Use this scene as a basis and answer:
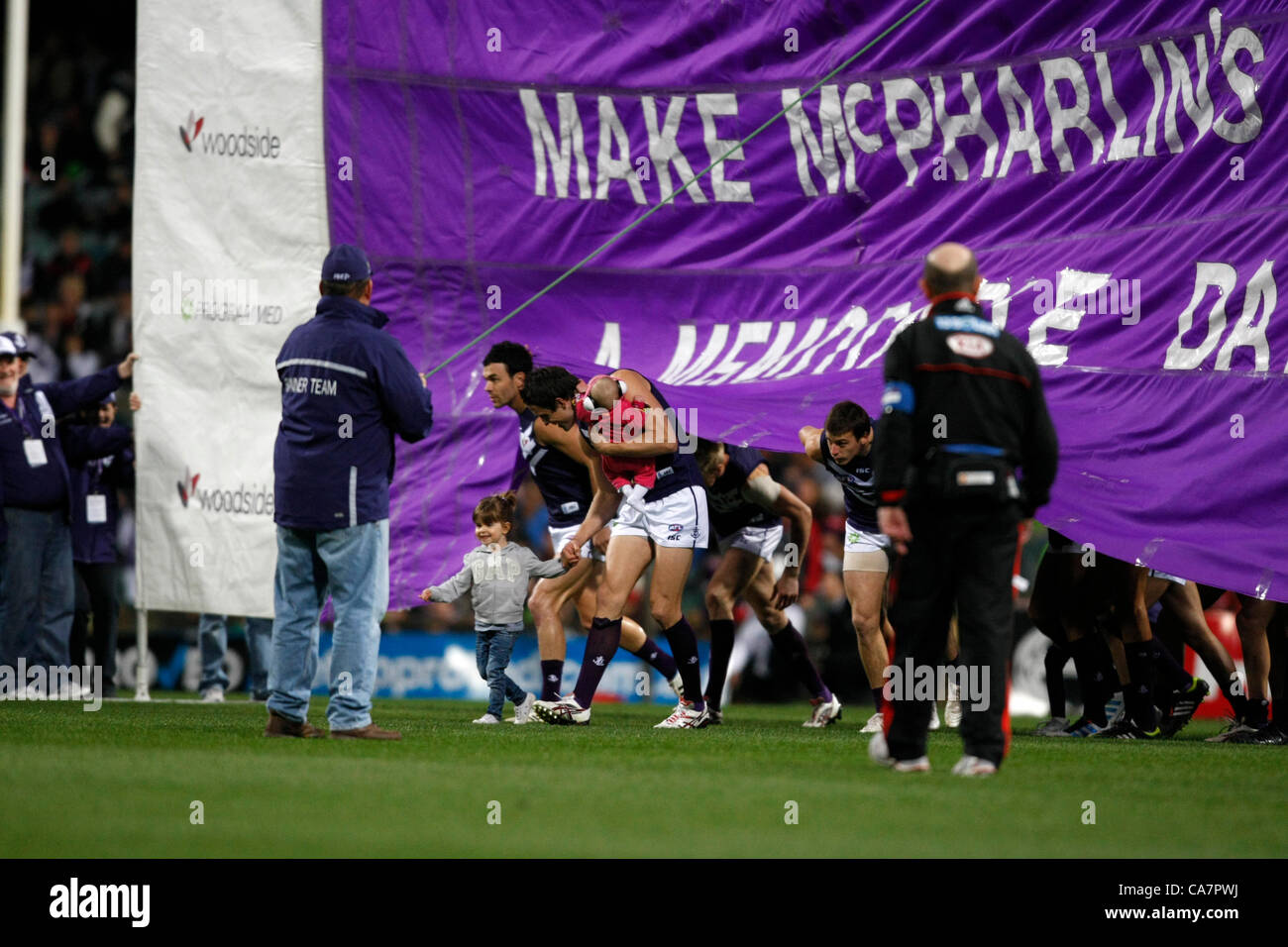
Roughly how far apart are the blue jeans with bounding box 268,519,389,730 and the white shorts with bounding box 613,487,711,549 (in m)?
2.23

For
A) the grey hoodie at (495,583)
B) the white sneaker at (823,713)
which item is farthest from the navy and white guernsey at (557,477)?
the white sneaker at (823,713)

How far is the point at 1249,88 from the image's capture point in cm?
967

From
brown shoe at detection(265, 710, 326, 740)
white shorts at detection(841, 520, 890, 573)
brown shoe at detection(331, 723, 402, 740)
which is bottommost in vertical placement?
brown shoe at detection(331, 723, 402, 740)

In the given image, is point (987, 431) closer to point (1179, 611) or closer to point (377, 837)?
point (377, 837)

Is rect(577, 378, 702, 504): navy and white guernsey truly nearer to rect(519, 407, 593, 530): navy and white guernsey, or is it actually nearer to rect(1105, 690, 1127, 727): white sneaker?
rect(519, 407, 593, 530): navy and white guernsey

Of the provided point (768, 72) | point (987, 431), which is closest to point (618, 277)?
point (768, 72)

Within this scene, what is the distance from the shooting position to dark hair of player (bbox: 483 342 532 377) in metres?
10.7

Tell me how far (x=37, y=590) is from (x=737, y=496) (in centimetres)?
489

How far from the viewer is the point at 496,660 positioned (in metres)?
10.3

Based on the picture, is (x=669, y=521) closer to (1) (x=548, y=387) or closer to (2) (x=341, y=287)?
(1) (x=548, y=387)

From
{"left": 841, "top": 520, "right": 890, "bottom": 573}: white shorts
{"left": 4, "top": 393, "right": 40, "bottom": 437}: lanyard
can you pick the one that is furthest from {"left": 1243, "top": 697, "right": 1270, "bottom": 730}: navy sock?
{"left": 4, "top": 393, "right": 40, "bottom": 437}: lanyard

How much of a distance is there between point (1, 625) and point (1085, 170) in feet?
25.6
